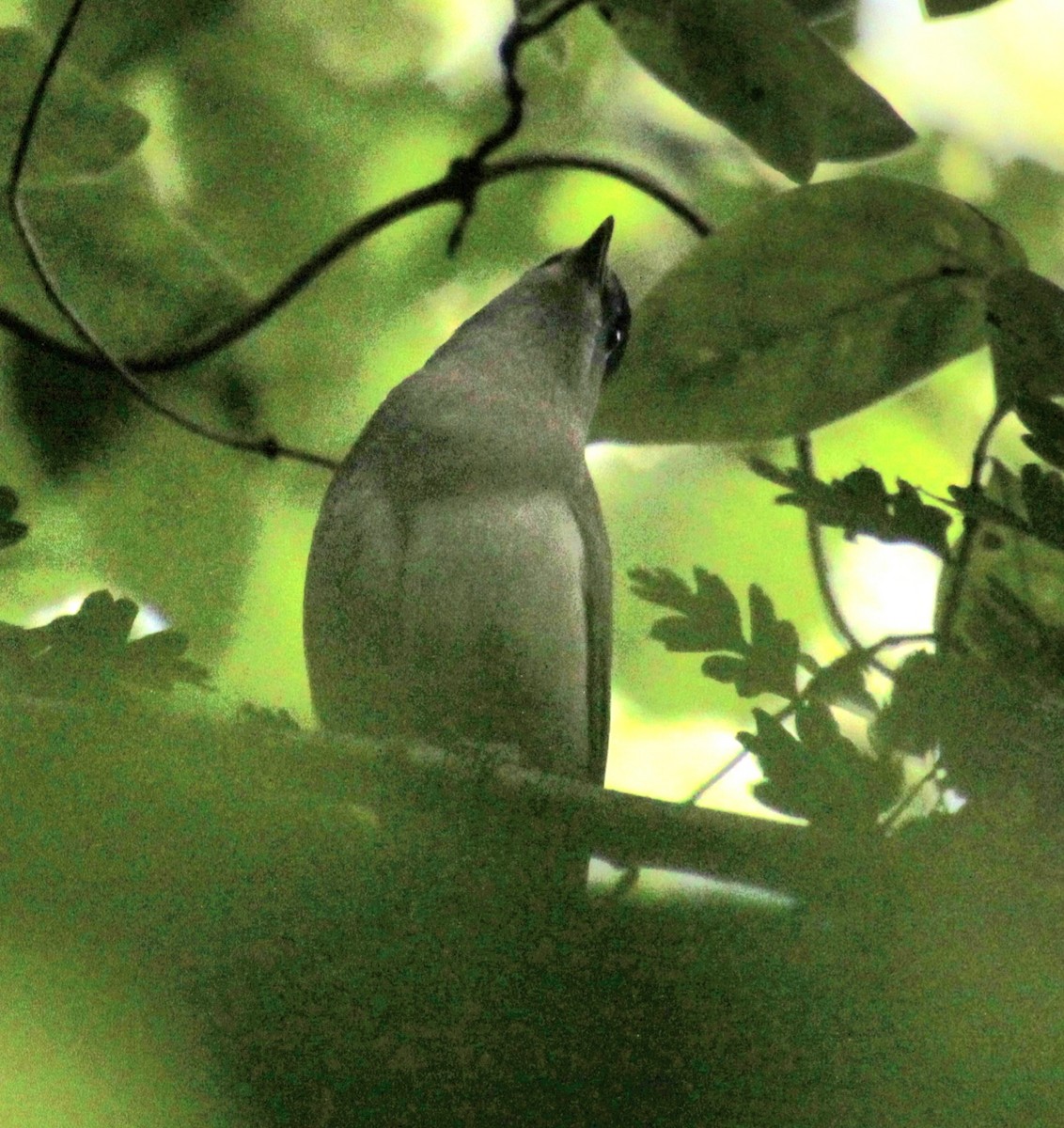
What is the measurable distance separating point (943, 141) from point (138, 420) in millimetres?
2056

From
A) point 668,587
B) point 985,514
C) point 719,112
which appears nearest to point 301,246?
point 719,112

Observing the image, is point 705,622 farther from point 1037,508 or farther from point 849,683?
point 1037,508

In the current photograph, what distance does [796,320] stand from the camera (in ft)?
7.21

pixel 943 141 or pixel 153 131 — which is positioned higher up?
pixel 943 141

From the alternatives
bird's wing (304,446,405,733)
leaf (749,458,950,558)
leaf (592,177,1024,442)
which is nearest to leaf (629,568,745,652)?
leaf (749,458,950,558)

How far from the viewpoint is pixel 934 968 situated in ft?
3.67

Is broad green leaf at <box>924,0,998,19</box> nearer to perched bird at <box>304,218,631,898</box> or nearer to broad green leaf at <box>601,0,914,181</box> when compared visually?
broad green leaf at <box>601,0,914,181</box>

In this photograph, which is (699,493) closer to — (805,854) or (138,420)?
(138,420)

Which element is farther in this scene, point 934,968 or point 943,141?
point 943,141

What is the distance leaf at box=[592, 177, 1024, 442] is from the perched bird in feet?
1.48

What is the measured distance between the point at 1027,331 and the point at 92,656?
972 millimetres

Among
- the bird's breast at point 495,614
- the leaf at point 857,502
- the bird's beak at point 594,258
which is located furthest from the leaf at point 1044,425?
the bird's beak at point 594,258

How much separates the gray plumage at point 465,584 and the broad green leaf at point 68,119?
681 mm

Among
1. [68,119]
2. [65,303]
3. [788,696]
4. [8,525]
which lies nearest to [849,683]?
[788,696]
